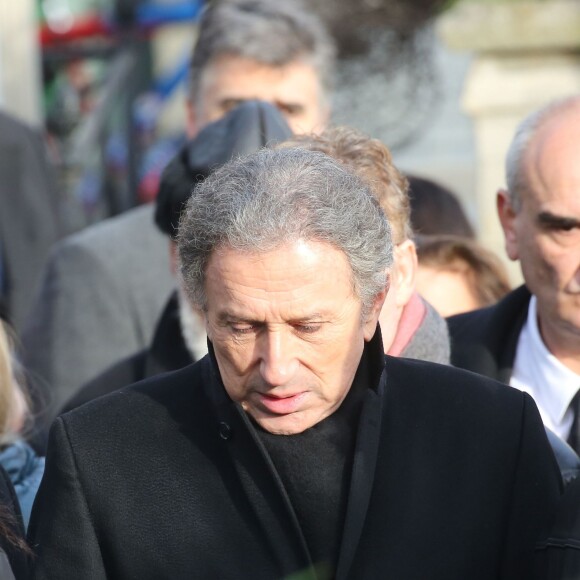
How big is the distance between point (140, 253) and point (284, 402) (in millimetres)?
2231

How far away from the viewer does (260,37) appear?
4.99m

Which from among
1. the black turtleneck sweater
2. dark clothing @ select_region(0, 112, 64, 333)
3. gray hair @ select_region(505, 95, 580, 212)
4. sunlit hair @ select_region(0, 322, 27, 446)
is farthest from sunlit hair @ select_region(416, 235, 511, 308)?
dark clothing @ select_region(0, 112, 64, 333)

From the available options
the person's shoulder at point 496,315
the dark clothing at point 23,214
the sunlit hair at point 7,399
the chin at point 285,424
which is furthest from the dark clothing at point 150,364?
the dark clothing at point 23,214

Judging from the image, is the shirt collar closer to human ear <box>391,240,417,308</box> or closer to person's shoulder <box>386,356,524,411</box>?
human ear <box>391,240,417,308</box>

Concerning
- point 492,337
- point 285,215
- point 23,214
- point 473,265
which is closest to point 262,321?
point 285,215

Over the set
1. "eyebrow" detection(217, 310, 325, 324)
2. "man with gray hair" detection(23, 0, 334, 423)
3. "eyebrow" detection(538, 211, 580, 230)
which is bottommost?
"man with gray hair" detection(23, 0, 334, 423)

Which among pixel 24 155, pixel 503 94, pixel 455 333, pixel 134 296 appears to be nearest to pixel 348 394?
pixel 455 333

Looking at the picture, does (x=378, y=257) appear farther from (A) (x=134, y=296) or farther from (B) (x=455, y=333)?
(A) (x=134, y=296)

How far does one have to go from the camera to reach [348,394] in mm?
2902

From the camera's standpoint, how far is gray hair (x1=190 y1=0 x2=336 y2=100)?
5000mm

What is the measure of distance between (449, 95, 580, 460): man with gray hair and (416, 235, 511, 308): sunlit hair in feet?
2.11

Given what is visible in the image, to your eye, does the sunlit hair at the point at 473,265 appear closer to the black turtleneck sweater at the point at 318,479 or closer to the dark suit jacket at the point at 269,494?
the dark suit jacket at the point at 269,494

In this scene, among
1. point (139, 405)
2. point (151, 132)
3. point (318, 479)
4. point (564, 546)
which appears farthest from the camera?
point (151, 132)

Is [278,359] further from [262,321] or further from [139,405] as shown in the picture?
[139,405]
